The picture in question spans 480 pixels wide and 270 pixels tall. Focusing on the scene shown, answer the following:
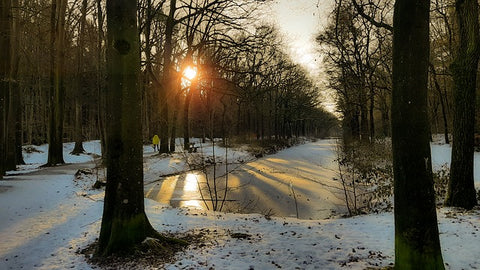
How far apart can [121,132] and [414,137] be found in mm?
4110

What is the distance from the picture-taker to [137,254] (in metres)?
5.13

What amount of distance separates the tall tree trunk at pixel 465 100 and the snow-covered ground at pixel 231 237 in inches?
23.1

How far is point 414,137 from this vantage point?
3.58 meters

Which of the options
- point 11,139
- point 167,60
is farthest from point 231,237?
point 167,60

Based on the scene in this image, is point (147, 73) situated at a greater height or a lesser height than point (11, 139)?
greater

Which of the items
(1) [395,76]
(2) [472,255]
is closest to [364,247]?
(2) [472,255]

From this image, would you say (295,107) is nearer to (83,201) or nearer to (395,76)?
(83,201)

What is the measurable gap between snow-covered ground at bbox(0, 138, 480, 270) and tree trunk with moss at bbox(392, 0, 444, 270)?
4.17 ft

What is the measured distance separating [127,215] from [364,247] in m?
3.97

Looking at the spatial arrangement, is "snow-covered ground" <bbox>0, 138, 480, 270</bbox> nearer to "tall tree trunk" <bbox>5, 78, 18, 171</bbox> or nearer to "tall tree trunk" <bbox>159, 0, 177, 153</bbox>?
"tall tree trunk" <bbox>5, 78, 18, 171</bbox>

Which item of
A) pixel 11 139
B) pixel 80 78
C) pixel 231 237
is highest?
pixel 80 78

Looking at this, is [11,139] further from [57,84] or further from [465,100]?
[465,100]

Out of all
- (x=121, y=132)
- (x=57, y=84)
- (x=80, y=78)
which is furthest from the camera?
(x=80, y=78)

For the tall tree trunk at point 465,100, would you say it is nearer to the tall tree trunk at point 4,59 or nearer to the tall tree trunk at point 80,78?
the tall tree trunk at point 4,59
